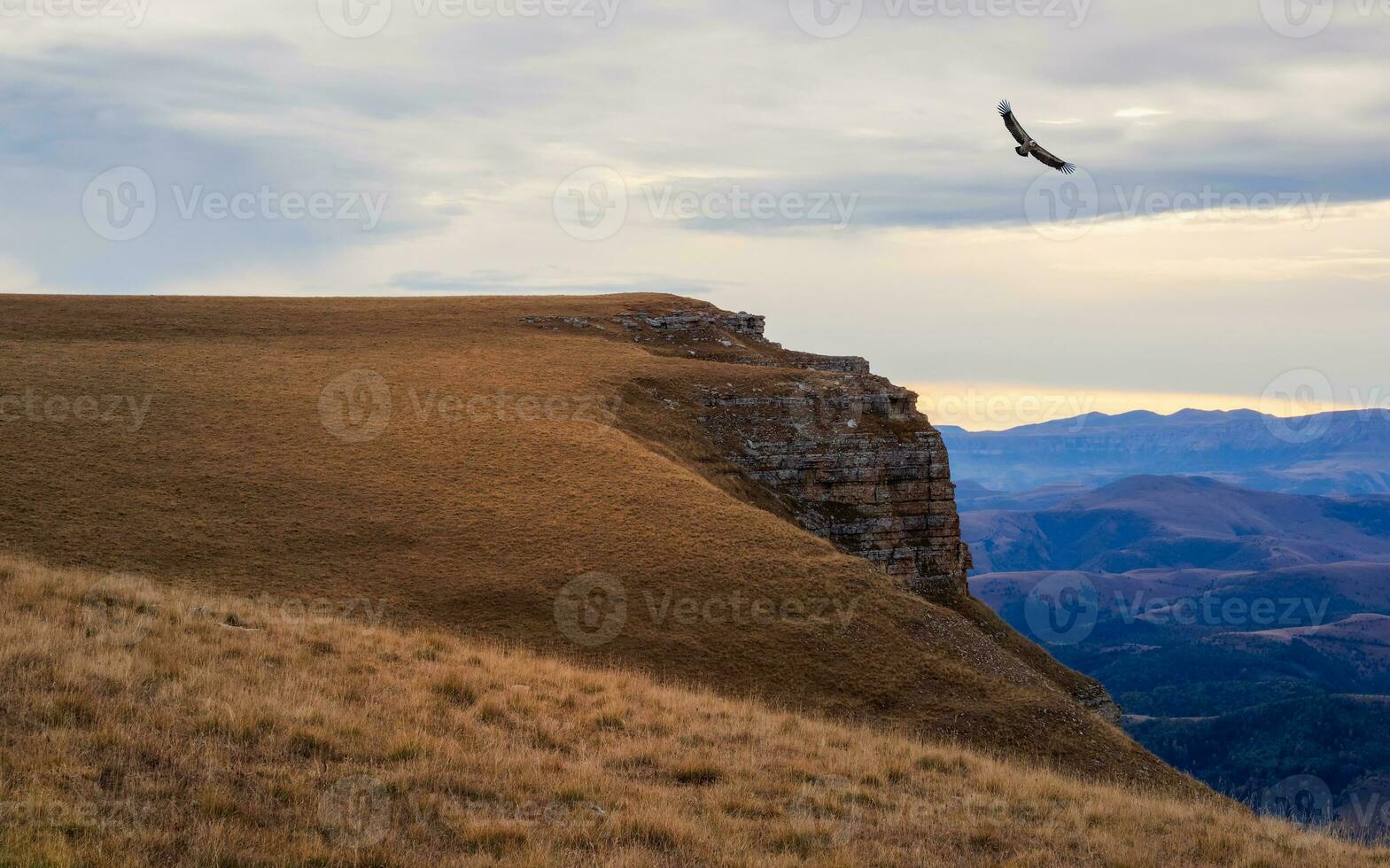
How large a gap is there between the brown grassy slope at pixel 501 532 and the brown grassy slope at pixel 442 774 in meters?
6.19

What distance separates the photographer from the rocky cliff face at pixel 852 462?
4388 centimetres

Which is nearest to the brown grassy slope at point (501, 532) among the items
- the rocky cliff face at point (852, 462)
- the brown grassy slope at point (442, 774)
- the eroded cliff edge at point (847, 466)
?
the eroded cliff edge at point (847, 466)

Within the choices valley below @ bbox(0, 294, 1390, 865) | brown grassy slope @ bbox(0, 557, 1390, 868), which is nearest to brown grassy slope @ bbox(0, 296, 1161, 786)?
valley below @ bbox(0, 294, 1390, 865)

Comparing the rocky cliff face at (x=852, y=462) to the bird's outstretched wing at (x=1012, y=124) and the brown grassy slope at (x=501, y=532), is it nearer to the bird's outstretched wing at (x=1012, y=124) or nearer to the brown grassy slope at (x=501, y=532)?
the brown grassy slope at (x=501, y=532)

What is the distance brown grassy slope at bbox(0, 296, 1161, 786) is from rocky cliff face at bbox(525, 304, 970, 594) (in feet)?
10.0

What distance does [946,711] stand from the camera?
2662cm

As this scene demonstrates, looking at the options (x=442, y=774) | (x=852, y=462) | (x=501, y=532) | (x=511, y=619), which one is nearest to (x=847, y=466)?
(x=852, y=462)

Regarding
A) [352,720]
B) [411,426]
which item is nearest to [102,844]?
[352,720]

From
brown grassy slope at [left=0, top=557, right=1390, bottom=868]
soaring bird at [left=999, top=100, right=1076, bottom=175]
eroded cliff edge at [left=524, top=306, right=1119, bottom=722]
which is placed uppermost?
soaring bird at [left=999, top=100, right=1076, bottom=175]

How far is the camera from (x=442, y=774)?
44.2 feet

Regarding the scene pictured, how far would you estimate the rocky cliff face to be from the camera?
144 feet

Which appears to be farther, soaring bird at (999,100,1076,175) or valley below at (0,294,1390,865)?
soaring bird at (999,100,1076,175)

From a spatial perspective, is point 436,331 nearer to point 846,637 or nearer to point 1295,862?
point 846,637

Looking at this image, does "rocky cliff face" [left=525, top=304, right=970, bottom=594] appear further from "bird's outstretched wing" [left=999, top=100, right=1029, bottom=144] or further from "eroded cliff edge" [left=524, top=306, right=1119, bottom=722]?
"bird's outstretched wing" [left=999, top=100, right=1029, bottom=144]
